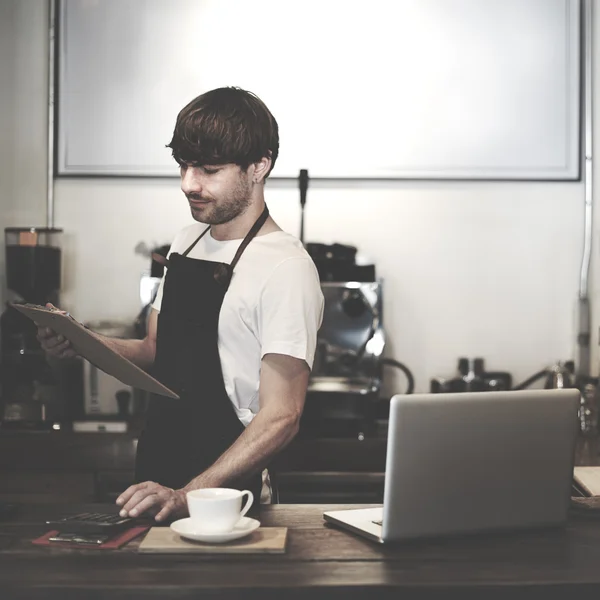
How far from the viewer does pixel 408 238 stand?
3500mm

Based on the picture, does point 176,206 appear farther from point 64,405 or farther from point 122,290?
point 64,405

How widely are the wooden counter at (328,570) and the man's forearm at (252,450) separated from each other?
0.88 ft

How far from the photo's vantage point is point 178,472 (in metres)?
1.98

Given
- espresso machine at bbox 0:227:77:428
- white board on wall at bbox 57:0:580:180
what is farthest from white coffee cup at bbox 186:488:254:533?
white board on wall at bbox 57:0:580:180

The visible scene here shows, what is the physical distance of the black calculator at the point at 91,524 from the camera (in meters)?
1.45

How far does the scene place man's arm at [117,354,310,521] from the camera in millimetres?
1757

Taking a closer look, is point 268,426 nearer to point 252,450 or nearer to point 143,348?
point 252,450

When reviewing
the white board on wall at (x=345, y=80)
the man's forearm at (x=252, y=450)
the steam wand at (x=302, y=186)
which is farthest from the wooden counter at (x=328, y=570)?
the white board on wall at (x=345, y=80)

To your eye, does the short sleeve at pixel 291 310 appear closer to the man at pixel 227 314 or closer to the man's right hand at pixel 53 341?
the man at pixel 227 314

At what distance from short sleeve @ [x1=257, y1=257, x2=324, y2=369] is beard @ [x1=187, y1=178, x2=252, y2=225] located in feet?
0.56

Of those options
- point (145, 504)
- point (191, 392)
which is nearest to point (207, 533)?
point (145, 504)

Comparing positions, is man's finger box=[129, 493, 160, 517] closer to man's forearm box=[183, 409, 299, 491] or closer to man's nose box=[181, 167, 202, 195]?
man's forearm box=[183, 409, 299, 491]

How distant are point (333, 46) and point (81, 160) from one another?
41.2 inches

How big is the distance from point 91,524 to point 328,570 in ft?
1.32
